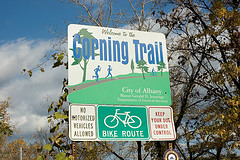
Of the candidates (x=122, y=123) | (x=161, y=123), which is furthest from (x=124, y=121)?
(x=161, y=123)

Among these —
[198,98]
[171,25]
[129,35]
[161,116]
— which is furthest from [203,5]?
[161,116]

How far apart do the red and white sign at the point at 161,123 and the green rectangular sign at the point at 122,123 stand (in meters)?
0.14

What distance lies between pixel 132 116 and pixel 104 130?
2.31ft

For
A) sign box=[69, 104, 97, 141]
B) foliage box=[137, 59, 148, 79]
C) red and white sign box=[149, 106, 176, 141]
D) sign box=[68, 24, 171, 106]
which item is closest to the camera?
sign box=[69, 104, 97, 141]

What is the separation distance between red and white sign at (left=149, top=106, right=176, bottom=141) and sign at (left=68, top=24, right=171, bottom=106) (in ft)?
0.53

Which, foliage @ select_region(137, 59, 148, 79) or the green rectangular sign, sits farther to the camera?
foliage @ select_region(137, 59, 148, 79)

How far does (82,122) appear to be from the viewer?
6262 millimetres

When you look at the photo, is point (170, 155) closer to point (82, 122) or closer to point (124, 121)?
point (124, 121)

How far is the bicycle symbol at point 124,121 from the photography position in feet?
21.3

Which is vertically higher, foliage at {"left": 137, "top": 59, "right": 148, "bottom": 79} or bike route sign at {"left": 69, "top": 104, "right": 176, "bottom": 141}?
foliage at {"left": 137, "top": 59, "right": 148, "bottom": 79}

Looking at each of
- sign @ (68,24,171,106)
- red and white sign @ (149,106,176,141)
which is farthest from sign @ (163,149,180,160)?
sign @ (68,24,171,106)

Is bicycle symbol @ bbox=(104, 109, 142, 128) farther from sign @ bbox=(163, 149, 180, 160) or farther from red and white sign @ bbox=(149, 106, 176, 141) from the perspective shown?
sign @ bbox=(163, 149, 180, 160)

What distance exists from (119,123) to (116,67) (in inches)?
50.2

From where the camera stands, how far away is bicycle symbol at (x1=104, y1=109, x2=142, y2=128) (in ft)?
21.3
